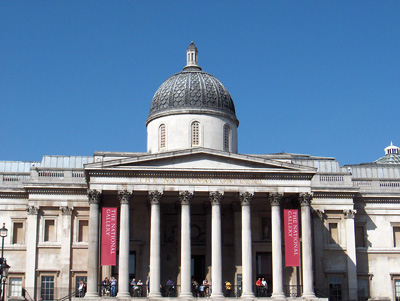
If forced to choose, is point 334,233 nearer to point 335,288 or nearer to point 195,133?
point 335,288

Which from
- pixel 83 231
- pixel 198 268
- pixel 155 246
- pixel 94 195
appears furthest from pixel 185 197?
pixel 83 231

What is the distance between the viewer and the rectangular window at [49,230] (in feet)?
183

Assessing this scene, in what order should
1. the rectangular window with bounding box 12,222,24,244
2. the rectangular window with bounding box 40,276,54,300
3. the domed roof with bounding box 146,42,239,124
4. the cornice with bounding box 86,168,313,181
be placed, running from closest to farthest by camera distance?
1. the cornice with bounding box 86,168,313,181
2. the rectangular window with bounding box 40,276,54,300
3. the rectangular window with bounding box 12,222,24,244
4. the domed roof with bounding box 146,42,239,124

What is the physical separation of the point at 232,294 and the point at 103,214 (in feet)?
36.0

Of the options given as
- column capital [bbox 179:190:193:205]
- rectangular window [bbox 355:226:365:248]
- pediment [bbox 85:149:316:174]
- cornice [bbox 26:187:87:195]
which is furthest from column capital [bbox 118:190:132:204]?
rectangular window [bbox 355:226:365:248]

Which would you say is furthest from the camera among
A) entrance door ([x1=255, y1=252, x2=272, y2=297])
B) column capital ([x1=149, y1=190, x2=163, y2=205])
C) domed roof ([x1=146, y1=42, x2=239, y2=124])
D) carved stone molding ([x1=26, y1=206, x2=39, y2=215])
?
domed roof ([x1=146, y1=42, x2=239, y2=124])

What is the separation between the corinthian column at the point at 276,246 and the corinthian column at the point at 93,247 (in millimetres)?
12090

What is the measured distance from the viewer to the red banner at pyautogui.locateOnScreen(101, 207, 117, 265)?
1919 inches

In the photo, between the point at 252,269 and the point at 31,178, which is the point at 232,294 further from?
the point at 31,178

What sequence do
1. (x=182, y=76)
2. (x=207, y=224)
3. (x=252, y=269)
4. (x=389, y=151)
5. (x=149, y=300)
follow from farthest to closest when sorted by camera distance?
(x=389, y=151), (x=182, y=76), (x=207, y=224), (x=252, y=269), (x=149, y=300)

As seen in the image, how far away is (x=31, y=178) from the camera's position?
5600cm

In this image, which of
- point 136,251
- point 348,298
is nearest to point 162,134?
point 136,251

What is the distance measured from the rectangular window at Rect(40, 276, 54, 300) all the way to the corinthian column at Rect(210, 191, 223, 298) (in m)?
13.3

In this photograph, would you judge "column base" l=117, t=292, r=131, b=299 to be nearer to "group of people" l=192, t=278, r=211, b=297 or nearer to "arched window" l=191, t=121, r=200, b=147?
"group of people" l=192, t=278, r=211, b=297
